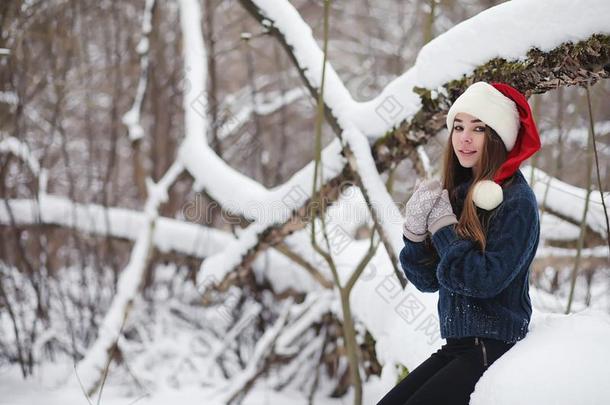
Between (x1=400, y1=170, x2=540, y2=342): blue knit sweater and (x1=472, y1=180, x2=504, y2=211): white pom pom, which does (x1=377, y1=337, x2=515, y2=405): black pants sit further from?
(x1=472, y1=180, x2=504, y2=211): white pom pom

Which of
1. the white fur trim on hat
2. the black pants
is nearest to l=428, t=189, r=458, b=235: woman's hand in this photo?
the white fur trim on hat

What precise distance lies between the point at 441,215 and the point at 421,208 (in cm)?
6

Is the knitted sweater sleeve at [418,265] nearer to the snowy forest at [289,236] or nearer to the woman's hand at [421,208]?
the woman's hand at [421,208]

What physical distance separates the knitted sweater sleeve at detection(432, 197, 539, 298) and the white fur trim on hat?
0.22 m

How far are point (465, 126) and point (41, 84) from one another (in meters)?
3.91

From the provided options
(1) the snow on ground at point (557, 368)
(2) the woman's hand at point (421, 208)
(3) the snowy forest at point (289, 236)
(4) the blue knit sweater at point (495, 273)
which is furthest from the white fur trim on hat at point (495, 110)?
(1) the snow on ground at point (557, 368)

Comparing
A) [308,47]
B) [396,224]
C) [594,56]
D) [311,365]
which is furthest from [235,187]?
[594,56]

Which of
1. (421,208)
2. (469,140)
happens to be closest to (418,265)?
(421,208)

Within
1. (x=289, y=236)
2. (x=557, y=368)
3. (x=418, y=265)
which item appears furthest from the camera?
(x=289, y=236)

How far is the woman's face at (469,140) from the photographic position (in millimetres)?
1611

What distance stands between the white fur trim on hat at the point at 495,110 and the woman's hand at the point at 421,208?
0.24 metres

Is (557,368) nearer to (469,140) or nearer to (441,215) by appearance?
(441,215)

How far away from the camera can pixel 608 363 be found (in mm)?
1293

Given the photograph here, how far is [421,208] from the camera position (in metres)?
1.60
